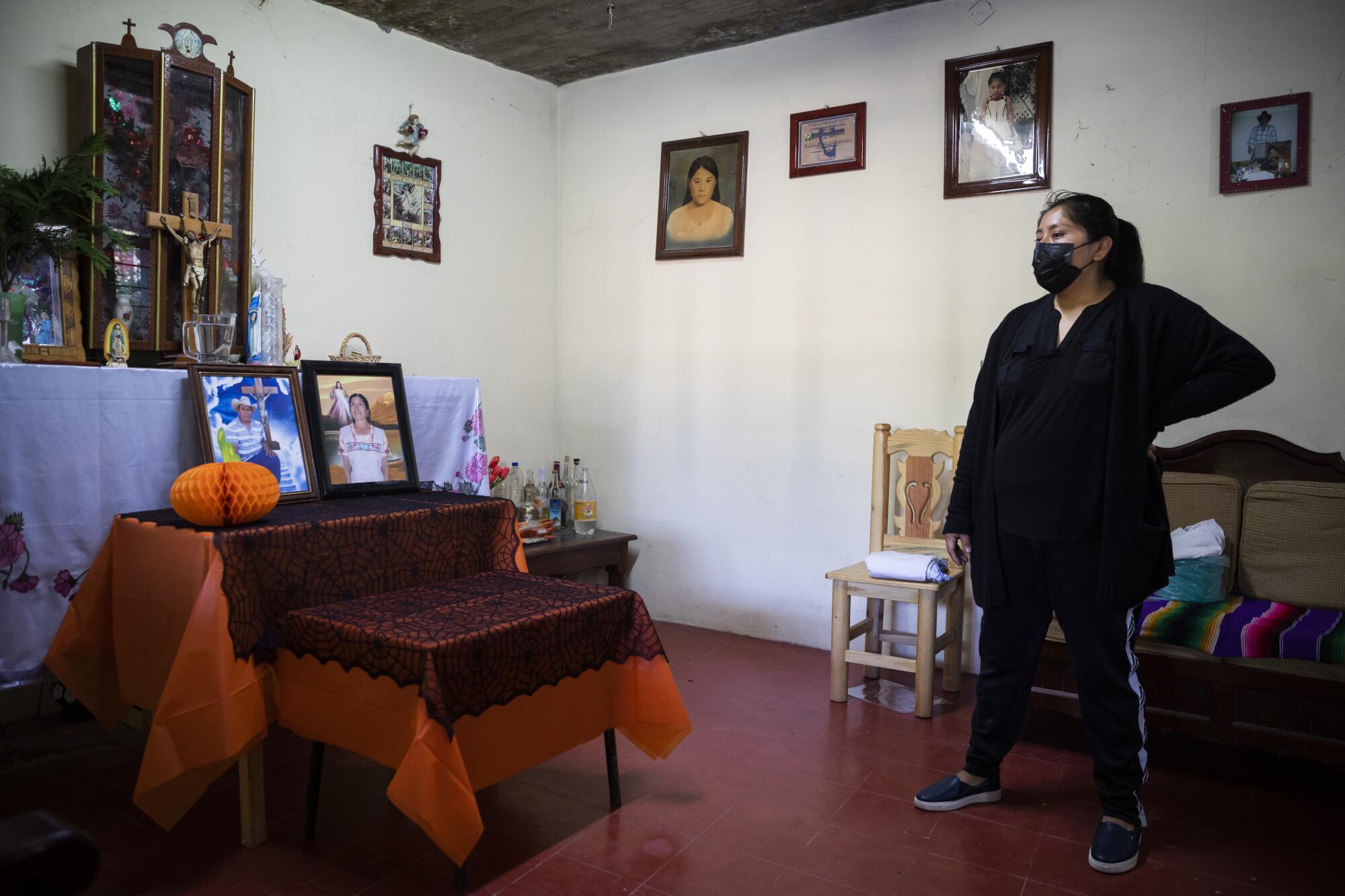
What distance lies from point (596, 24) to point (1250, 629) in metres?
3.13

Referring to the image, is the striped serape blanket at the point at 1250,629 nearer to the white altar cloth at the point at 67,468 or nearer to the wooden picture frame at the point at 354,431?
the wooden picture frame at the point at 354,431

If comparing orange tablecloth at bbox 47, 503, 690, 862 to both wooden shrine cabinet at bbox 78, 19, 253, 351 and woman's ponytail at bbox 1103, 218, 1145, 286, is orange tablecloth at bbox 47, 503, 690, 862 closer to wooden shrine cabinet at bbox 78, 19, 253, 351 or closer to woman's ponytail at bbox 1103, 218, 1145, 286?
wooden shrine cabinet at bbox 78, 19, 253, 351

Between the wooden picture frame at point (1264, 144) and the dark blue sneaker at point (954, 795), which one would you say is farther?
the wooden picture frame at point (1264, 144)

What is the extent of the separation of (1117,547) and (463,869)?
1535mm

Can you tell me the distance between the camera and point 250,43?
313 cm

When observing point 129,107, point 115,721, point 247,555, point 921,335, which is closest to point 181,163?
point 129,107

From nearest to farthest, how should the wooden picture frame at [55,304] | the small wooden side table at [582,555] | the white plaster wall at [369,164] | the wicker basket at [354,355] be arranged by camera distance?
the wooden picture frame at [55,304] < the white plaster wall at [369,164] < the wicker basket at [354,355] < the small wooden side table at [582,555]

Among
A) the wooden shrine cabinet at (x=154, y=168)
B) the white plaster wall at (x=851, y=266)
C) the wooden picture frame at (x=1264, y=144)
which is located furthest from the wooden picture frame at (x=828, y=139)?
the wooden shrine cabinet at (x=154, y=168)

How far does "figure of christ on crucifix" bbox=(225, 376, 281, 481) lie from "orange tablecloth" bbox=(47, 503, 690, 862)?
12.4 inches

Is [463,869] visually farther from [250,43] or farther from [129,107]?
[250,43]

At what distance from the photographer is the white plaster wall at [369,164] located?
8.70 ft

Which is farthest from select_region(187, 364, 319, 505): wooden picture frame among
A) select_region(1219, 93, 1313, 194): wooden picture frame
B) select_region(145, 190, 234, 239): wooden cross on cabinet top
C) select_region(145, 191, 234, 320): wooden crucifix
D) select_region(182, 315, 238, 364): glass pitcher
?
select_region(1219, 93, 1313, 194): wooden picture frame

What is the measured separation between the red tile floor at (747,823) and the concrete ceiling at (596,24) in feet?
8.72

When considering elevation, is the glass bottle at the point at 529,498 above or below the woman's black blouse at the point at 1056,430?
below
